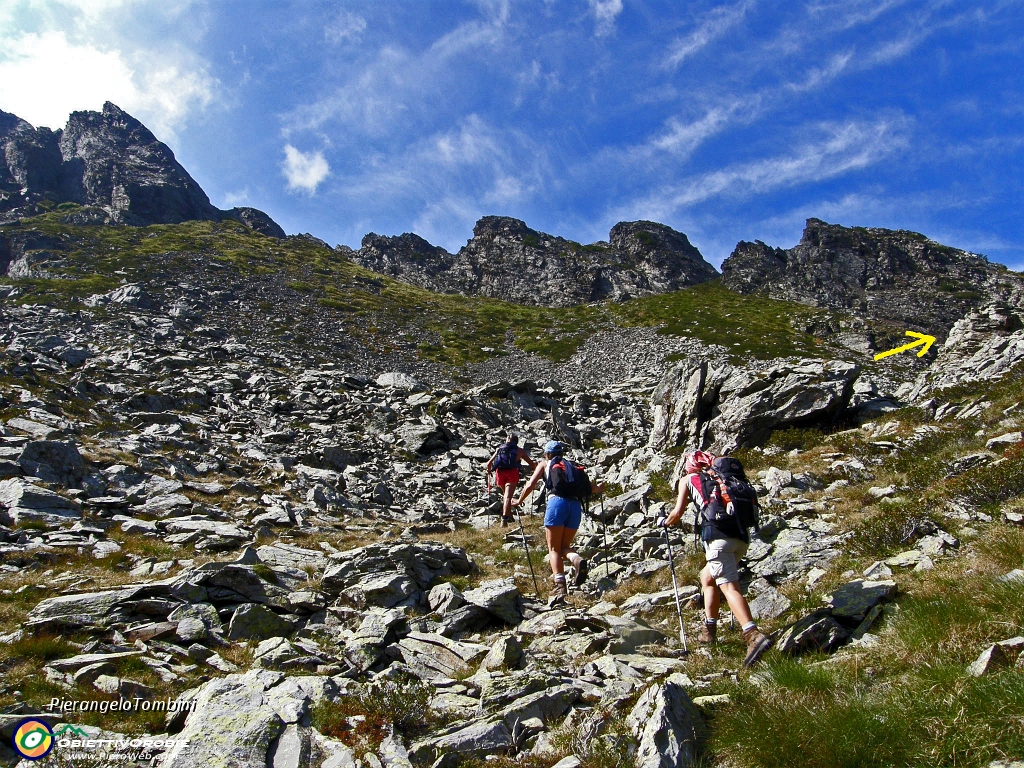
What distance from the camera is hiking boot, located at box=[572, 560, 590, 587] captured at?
9.23 meters

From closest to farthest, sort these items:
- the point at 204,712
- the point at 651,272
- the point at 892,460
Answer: the point at 204,712, the point at 892,460, the point at 651,272

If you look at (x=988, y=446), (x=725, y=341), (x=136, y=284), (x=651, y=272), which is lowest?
(x=988, y=446)

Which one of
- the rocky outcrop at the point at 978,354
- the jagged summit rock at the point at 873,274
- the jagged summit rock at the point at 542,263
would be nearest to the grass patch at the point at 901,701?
the rocky outcrop at the point at 978,354

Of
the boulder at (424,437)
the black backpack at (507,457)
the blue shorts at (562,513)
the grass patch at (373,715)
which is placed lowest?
the grass patch at (373,715)

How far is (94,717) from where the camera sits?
182 inches

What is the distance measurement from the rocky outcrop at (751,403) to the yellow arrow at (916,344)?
4775 centimetres

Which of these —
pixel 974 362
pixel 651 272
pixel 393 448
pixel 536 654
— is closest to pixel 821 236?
pixel 651 272

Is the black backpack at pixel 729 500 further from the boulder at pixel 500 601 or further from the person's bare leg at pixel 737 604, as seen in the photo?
the boulder at pixel 500 601

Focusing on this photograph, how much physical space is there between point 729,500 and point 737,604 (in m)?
1.16

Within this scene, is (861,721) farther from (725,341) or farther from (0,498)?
(725,341)

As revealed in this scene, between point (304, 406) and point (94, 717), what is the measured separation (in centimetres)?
2409

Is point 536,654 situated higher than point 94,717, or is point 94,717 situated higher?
point 94,717

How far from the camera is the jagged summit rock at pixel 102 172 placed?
362 feet

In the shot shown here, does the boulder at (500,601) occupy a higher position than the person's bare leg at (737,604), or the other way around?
the person's bare leg at (737,604)
